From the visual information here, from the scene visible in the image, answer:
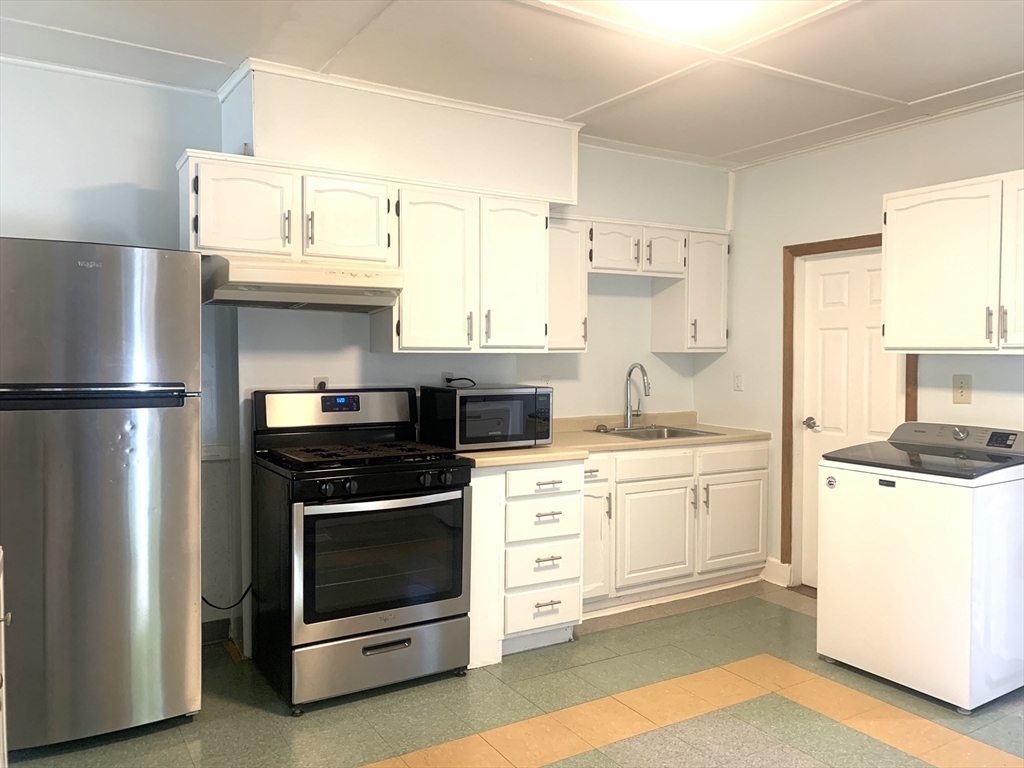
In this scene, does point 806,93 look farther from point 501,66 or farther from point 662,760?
point 662,760

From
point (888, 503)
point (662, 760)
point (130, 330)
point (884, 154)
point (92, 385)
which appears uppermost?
point (884, 154)

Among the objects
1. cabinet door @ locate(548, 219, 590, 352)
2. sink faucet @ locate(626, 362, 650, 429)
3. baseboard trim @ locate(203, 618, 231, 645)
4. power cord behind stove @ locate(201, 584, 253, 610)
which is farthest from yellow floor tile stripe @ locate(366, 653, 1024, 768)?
cabinet door @ locate(548, 219, 590, 352)

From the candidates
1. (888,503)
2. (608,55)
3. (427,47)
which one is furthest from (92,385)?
(888,503)

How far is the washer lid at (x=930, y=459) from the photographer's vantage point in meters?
2.91

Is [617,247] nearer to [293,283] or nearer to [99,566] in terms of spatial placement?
[293,283]

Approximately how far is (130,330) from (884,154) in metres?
3.61

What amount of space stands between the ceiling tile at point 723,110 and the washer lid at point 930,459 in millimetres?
1564

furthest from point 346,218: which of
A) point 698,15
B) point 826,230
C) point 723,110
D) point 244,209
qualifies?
point 826,230

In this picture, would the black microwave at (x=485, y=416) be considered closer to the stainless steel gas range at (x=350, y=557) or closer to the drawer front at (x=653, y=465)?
the stainless steel gas range at (x=350, y=557)

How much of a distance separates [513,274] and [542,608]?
1545 millimetres

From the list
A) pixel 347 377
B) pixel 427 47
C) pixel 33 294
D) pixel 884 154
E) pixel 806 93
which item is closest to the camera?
pixel 33 294

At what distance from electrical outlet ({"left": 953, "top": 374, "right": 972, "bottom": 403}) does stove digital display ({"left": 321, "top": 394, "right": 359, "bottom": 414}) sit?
2.80m

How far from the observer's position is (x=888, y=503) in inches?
121

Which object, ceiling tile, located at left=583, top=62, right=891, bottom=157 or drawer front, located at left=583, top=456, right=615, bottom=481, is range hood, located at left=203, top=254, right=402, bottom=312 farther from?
ceiling tile, located at left=583, top=62, right=891, bottom=157
